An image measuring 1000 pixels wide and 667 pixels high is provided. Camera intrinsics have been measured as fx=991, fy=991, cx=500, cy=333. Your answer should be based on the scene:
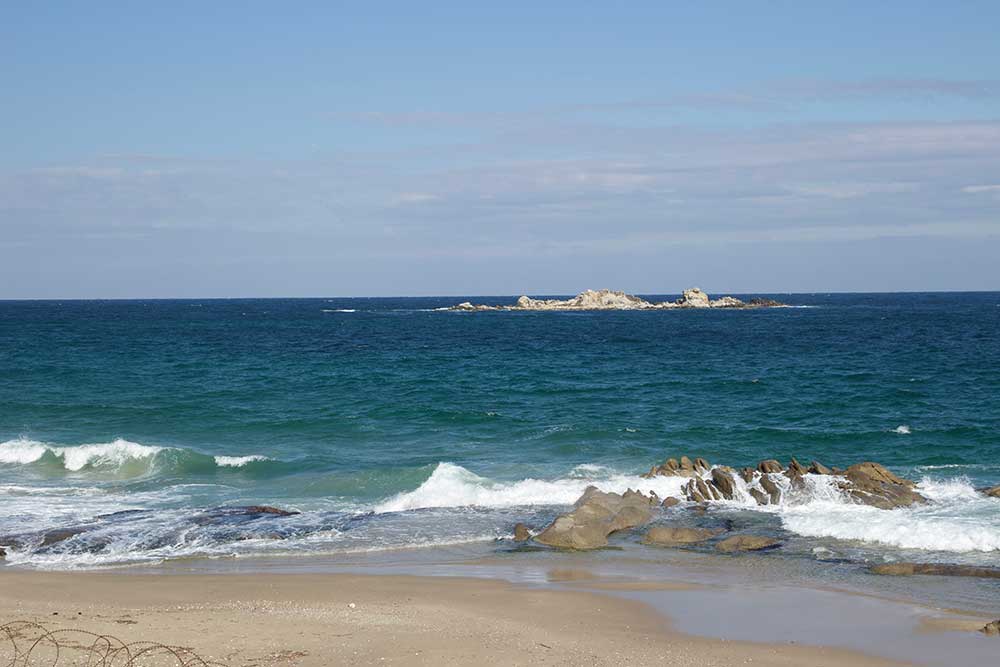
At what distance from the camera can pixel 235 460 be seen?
29062mm

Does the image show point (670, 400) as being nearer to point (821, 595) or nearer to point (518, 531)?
point (518, 531)

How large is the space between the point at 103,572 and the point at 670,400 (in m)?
26.3

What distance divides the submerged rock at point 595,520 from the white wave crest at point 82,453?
15.2 m

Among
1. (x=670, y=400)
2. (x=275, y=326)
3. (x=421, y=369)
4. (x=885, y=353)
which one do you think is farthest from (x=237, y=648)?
(x=275, y=326)

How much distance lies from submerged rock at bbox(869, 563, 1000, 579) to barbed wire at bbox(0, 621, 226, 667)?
1114 cm

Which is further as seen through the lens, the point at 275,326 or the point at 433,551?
the point at 275,326

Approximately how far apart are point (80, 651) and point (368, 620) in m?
3.83

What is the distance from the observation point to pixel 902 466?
89.6 ft

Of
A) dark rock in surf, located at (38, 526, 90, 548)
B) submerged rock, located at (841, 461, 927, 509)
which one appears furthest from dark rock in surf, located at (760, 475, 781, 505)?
dark rock in surf, located at (38, 526, 90, 548)

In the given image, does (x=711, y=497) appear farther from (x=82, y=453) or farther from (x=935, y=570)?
(x=82, y=453)

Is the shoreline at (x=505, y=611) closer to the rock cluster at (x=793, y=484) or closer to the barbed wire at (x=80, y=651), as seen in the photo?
the barbed wire at (x=80, y=651)

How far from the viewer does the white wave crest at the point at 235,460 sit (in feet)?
94.3

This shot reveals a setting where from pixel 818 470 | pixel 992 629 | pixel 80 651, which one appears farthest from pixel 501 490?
pixel 80 651

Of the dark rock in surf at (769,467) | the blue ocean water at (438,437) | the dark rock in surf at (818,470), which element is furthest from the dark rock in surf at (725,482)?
the dark rock in surf at (818,470)
